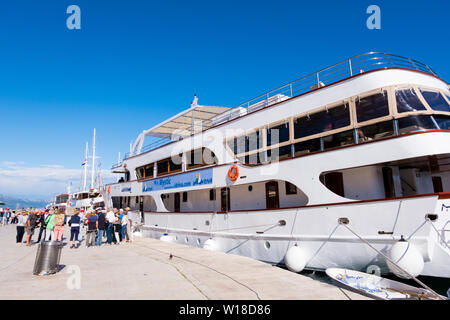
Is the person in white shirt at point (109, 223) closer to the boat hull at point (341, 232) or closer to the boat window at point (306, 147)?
the boat hull at point (341, 232)

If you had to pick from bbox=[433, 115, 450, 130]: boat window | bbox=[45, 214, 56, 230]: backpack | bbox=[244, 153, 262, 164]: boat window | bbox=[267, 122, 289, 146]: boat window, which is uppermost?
bbox=[267, 122, 289, 146]: boat window

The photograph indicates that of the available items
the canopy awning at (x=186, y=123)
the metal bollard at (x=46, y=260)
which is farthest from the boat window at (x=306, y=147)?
the metal bollard at (x=46, y=260)

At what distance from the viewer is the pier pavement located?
5402 mm

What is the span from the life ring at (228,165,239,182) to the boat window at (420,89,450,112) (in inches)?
247

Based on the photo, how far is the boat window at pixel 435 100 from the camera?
313 inches

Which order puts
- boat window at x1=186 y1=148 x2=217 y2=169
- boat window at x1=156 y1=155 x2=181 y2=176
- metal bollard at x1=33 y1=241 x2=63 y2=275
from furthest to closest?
boat window at x1=156 y1=155 x2=181 y2=176, boat window at x1=186 y1=148 x2=217 y2=169, metal bollard at x1=33 y1=241 x2=63 y2=275

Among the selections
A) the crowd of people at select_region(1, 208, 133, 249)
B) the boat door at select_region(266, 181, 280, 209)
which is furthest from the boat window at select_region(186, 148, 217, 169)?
the crowd of people at select_region(1, 208, 133, 249)

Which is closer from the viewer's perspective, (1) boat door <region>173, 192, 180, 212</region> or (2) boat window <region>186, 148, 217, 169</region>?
(2) boat window <region>186, 148, 217, 169</region>

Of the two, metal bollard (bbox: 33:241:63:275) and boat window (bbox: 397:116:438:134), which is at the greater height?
boat window (bbox: 397:116:438:134)

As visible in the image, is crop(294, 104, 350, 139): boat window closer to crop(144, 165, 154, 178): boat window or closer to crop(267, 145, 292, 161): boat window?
crop(267, 145, 292, 161): boat window

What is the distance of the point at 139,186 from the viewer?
706 inches

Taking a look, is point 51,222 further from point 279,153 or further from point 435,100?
point 435,100
